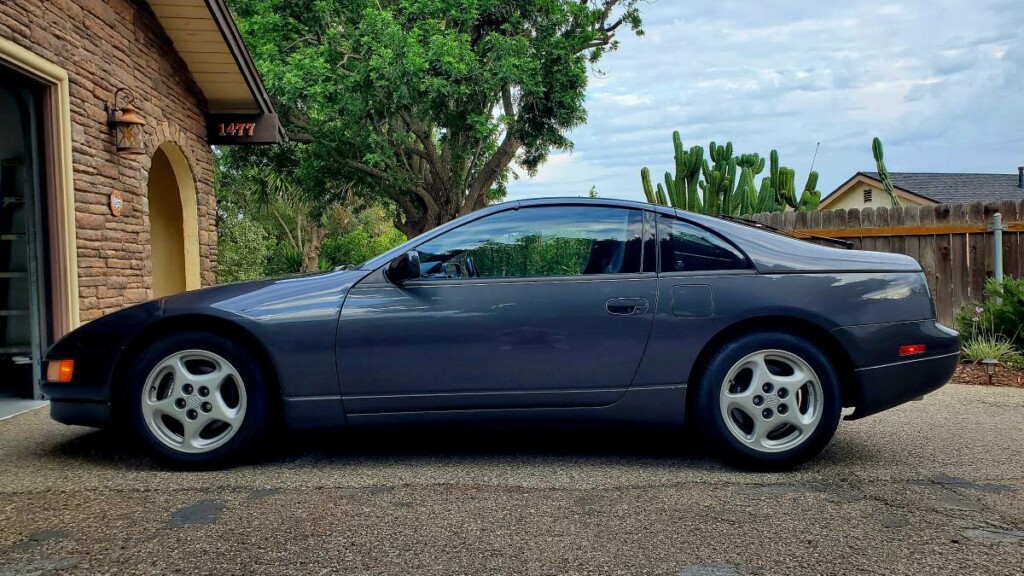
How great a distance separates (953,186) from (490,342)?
1092 inches

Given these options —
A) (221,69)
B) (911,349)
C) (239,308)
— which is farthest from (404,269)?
(221,69)

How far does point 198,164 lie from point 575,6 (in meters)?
13.3

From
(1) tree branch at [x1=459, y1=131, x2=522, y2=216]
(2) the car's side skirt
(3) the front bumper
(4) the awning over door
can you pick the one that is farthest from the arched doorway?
(1) tree branch at [x1=459, y1=131, x2=522, y2=216]

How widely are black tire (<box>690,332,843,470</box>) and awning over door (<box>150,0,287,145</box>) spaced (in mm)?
7600

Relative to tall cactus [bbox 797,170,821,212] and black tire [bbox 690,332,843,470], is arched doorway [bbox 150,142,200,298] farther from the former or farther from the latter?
tall cactus [bbox 797,170,821,212]

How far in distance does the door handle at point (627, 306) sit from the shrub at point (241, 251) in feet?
69.2

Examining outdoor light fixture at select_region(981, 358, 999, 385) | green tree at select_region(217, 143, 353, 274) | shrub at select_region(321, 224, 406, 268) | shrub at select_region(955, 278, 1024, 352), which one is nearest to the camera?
outdoor light fixture at select_region(981, 358, 999, 385)

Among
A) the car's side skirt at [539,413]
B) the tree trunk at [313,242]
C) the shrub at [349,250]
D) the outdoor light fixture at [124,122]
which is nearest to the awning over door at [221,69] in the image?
the outdoor light fixture at [124,122]

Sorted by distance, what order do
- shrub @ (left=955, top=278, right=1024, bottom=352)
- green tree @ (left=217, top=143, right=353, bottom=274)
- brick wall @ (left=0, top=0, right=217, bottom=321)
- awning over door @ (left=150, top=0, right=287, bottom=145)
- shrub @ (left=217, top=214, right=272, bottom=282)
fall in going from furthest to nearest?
shrub @ (left=217, top=214, right=272, bottom=282)
green tree @ (left=217, top=143, right=353, bottom=274)
awning over door @ (left=150, top=0, right=287, bottom=145)
shrub @ (left=955, top=278, right=1024, bottom=352)
brick wall @ (left=0, top=0, right=217, bottom=321)

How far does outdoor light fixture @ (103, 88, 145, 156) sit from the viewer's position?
8.05m

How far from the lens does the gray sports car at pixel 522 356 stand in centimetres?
405

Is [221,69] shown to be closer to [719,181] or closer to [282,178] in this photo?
[719,181]

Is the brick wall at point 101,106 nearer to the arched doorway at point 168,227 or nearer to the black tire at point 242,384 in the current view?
the arched doorway at point 168,227

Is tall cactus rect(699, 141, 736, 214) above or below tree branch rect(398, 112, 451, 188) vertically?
below
